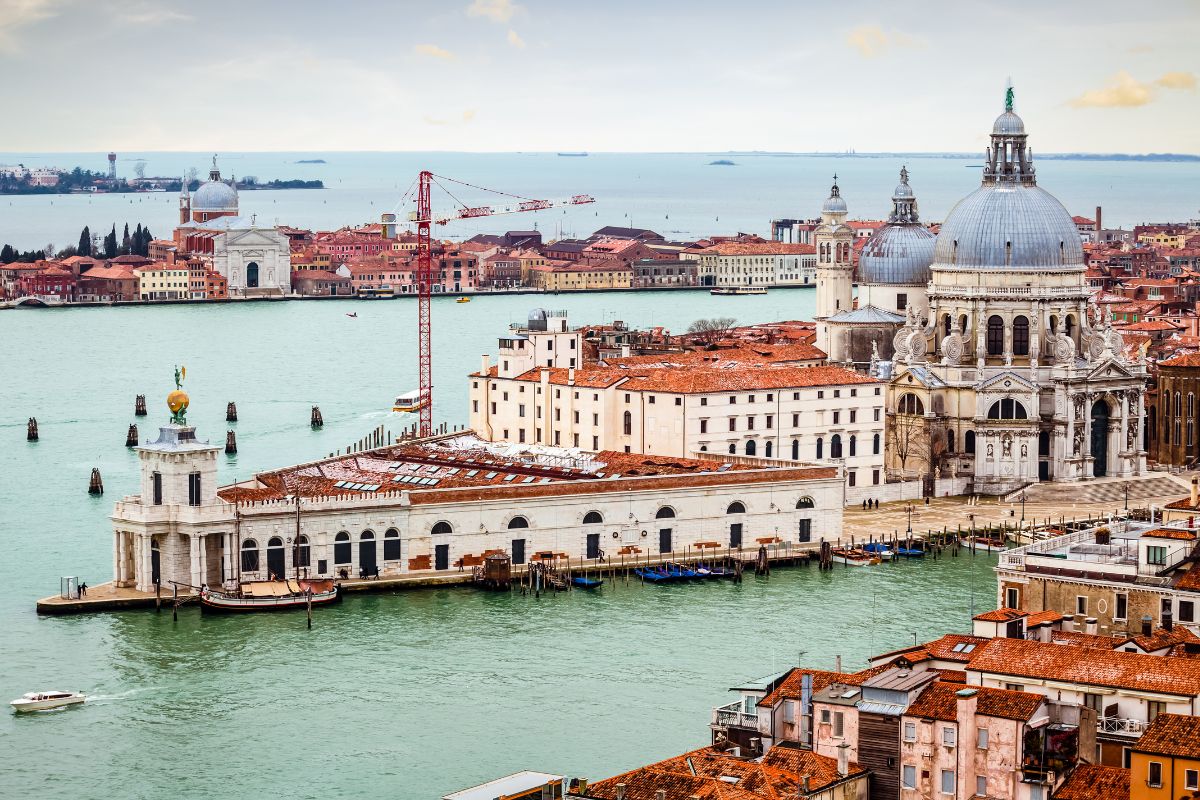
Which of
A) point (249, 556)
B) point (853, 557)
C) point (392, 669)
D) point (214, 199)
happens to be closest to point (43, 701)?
point (392, 669)

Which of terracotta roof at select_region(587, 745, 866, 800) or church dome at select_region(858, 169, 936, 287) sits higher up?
church dome at select_region(858, 169, 936, 287)

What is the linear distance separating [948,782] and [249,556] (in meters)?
18.7

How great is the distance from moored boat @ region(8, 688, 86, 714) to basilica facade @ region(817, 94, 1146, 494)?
2304 cm

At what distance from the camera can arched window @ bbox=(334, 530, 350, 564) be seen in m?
39.8

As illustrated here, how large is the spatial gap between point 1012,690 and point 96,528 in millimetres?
26705

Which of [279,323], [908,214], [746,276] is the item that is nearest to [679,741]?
[908,214]

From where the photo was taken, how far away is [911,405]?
53312 millimetres

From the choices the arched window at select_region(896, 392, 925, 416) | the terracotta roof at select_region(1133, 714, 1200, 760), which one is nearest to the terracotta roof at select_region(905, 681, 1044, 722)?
the terracotta roof at select_region(1133, 714, 1200, 760)

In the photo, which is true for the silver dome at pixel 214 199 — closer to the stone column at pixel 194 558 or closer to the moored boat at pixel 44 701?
the stone column at pixel 194 558

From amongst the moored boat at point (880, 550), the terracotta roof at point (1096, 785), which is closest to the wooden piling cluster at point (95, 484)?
the moored boat at point (880, 550)

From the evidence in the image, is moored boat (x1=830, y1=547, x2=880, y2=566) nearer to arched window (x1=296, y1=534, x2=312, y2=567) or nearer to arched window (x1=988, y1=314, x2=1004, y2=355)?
arched window (x1=296, y1=534, x2=312, y2=567)

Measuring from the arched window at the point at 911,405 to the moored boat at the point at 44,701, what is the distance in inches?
968

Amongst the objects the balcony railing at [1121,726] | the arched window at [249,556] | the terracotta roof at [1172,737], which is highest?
the terracotta roof at [1172,737]

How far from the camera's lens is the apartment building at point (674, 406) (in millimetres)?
47906
